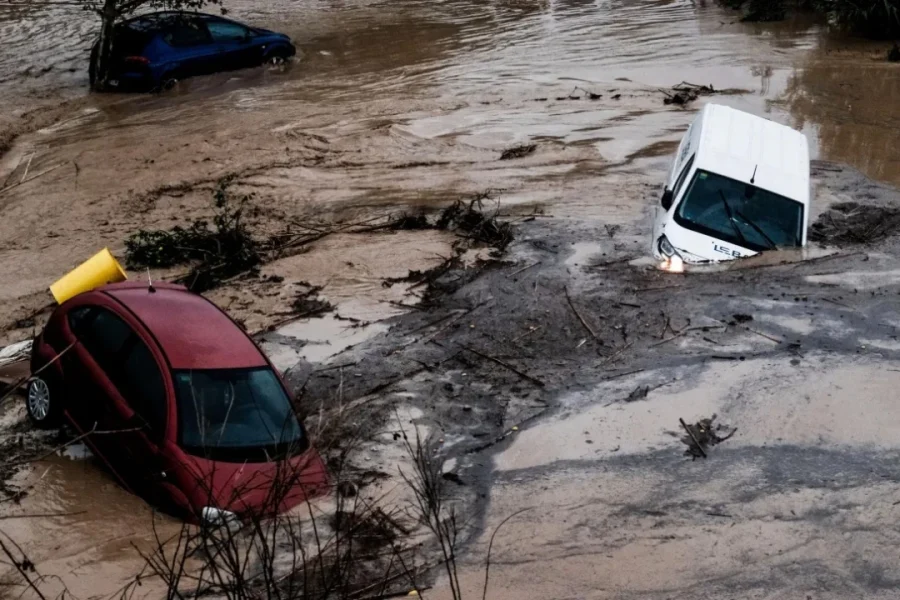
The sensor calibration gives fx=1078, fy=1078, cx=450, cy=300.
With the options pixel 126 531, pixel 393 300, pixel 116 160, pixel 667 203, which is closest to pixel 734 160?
pixel 667 203

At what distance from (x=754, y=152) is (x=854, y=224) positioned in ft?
7.04

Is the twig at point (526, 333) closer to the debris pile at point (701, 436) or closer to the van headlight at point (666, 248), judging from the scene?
the van headlight at point (666, 248)

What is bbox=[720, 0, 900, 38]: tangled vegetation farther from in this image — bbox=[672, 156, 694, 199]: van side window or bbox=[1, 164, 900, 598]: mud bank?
bbox=[672, 156, 694, 199]: van side window

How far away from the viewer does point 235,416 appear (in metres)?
7.69

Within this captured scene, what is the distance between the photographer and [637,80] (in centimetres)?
2053

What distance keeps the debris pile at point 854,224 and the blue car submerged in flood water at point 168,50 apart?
463 inches

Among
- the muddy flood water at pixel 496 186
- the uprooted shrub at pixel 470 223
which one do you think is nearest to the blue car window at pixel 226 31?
the muddy flood water at pixel 496 186

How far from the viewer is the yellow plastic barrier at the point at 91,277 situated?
388 inches

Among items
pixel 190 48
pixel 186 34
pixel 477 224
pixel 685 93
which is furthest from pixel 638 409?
pixel 186 34

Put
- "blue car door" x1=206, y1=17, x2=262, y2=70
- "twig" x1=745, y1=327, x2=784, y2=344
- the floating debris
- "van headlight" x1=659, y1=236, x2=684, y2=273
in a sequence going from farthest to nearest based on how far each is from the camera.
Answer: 1. "blue car door" x1=206, y1=17, x2=262, y2=70
2. the floating debris
3. "van headlight" x1=659, y1=236, x2=684, y2=273
4. "twig" x1=745, y1=327, x2=784, y2=344

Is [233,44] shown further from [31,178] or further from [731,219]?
[731,219]

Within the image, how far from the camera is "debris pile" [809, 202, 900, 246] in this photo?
12.5 metres

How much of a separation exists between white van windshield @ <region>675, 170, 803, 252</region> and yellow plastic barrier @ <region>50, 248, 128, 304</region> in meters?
5.83

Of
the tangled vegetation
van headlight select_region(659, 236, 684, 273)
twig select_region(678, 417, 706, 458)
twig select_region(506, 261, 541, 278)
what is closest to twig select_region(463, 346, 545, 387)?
twig select_region(678, 417, 706, 458)
